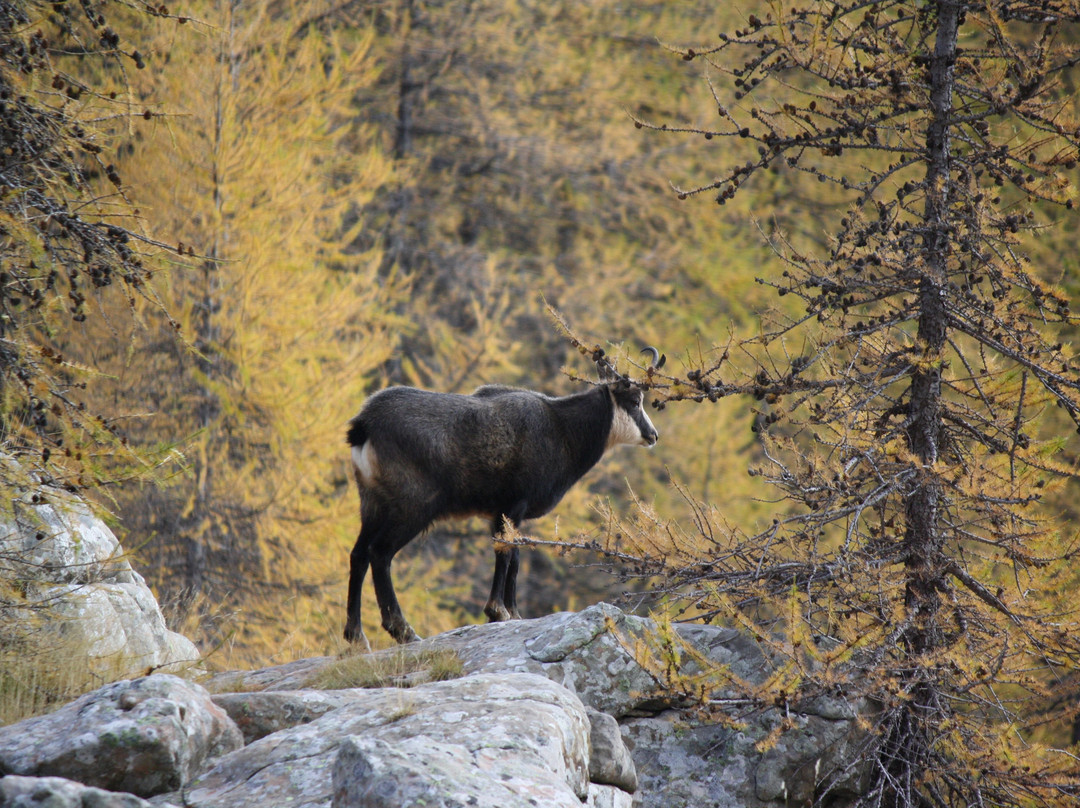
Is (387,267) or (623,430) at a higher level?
(387,267)

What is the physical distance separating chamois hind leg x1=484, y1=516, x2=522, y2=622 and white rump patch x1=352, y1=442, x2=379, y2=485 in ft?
3.04

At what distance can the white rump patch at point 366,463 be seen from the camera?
6.94 m

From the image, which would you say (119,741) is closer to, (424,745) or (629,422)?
(424,745)

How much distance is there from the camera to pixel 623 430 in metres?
8.44

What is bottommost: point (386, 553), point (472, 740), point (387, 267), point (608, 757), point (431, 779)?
point (608, 757)

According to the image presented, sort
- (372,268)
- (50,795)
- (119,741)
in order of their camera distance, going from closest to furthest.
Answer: (50,795), (119,741), (372,268)

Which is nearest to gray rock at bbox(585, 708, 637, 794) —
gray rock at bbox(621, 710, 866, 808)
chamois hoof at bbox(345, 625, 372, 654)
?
gray rock at bbox(621, 710, 866, 808)

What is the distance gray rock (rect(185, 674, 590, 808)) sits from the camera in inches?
145

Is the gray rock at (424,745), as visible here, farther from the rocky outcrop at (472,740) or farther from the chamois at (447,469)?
the chamois at (447,469)

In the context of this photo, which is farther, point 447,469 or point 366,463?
point 447,469

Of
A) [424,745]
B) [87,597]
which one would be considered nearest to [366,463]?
[87,597]

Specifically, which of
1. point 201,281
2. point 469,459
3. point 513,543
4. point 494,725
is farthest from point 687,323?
point 494,725

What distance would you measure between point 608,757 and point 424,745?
145 centimetres

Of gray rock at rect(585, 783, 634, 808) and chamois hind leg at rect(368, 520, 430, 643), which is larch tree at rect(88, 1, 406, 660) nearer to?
chamois hind leg at rect(368, 520, 430, 643)
